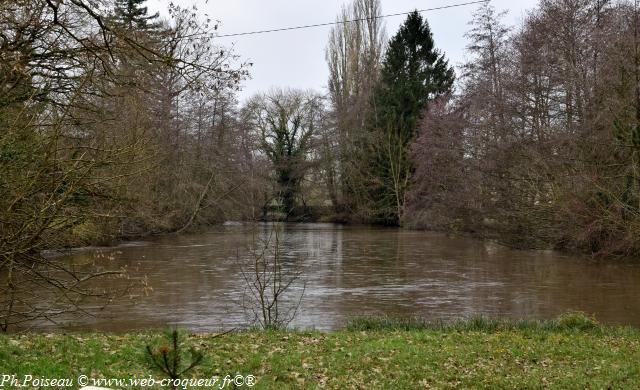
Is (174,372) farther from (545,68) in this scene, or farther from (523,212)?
(545,68)

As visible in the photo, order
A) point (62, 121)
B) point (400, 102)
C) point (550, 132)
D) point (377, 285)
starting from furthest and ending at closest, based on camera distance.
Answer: point (400, 102)
point (550, 132)
point (377, 285)
point (62, 121)

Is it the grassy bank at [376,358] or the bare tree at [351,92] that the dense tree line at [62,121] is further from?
the bare tree at [351,92]

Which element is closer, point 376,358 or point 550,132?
point 376,358

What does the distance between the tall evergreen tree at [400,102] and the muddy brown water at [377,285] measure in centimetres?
1833

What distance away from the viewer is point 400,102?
50.8 meters

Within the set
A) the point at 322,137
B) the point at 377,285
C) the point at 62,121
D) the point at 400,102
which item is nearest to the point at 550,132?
the point at 377,285

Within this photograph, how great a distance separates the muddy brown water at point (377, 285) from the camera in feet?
48.1

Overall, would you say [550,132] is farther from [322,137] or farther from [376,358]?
[322,137]

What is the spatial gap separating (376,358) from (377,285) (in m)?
10.8

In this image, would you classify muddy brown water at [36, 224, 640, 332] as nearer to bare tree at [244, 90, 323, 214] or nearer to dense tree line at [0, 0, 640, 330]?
dense tree line at [0, 0, 640, 330]

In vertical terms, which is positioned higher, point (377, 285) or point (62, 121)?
point (62, 121)

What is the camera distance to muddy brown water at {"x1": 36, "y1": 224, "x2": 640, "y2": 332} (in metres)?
14.7

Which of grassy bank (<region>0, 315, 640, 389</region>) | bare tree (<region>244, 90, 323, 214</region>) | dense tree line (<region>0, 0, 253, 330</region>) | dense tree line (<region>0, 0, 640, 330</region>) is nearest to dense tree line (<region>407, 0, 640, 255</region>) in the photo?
dense tree line (<region>0, 0, 640, 330</region>)

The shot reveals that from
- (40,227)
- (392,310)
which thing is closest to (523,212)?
(392,310)
